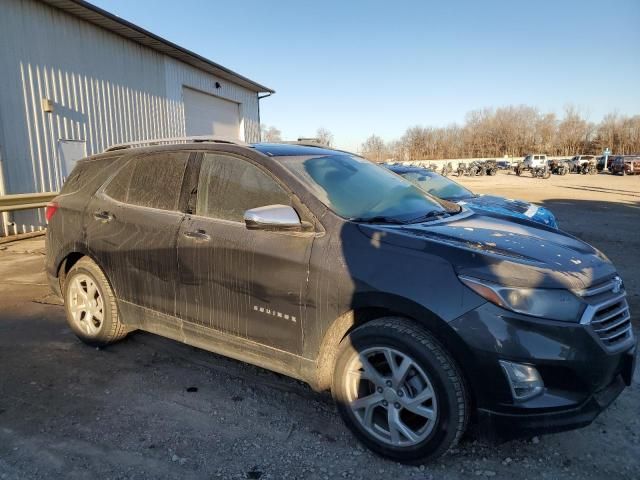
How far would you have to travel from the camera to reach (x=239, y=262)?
3.00m

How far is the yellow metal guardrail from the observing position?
903cm

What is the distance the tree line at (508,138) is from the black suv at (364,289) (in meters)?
86.3

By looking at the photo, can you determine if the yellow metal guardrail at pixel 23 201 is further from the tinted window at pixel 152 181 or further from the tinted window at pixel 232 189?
the tinted window at pixel 232 189

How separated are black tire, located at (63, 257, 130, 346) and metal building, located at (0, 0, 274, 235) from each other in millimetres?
7327

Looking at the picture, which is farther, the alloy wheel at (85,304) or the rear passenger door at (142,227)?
the alloy wheel at (85,304)

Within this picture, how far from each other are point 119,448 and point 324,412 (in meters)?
1.26

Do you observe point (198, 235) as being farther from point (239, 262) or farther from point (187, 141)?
point (187, 141)

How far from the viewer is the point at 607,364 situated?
2.30m

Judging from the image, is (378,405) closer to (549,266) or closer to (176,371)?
(549,266)

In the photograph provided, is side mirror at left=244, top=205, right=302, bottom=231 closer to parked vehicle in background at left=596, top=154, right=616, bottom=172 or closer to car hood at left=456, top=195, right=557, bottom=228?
car hood at left=456, top=195, right=557, bottom=228

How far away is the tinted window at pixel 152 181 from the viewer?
3551 mm

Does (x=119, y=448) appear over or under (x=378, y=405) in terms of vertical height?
under

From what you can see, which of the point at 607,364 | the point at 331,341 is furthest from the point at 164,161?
the point at 607,364

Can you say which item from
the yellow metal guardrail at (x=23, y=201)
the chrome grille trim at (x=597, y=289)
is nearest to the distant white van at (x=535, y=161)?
the yellow metal guardrail at (x=23, y=201)
